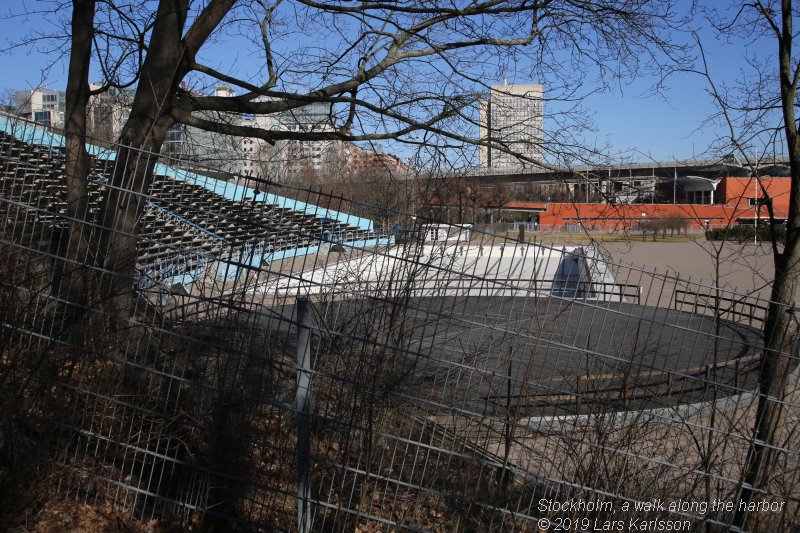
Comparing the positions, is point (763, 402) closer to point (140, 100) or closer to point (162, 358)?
point (162, 358)

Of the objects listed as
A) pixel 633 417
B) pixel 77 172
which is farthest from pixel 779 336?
pixel 77 172

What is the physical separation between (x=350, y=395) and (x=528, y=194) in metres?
6.10

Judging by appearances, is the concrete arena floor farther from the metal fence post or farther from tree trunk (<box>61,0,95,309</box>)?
tree trunk (<box>61,0,95,309</box>)

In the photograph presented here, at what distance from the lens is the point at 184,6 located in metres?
6.61

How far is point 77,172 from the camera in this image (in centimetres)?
497

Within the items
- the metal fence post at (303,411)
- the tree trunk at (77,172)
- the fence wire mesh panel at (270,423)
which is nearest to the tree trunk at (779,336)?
the fence wire mesh panel at (270,423)

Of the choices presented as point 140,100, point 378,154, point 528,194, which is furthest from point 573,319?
point 140,100

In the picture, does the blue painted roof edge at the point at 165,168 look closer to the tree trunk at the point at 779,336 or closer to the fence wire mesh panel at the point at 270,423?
the fence wire mesh panel at the point at 270,423

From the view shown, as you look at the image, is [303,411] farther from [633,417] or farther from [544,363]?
[633,417]

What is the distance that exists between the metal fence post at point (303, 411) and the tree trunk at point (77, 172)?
1057mm

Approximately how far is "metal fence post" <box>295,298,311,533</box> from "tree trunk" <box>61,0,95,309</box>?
3.47ft

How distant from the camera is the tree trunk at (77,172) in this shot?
11.6 feet

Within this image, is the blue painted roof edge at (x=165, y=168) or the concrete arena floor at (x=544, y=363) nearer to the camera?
the concrete arena floor at (x=544, y=363)

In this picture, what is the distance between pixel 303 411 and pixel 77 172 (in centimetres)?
285
